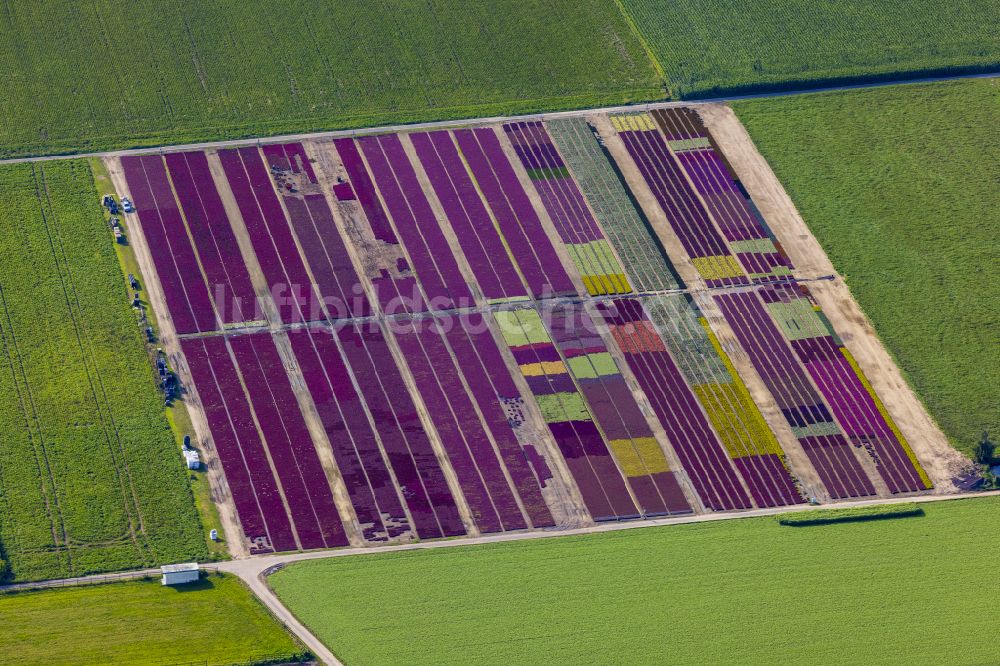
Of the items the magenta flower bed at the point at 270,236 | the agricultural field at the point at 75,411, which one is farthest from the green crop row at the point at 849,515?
the agricultural field at the point at 75,411

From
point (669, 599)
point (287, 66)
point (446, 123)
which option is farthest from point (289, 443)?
point (287, 66)

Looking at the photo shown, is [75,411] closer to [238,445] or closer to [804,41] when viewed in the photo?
[238,445]

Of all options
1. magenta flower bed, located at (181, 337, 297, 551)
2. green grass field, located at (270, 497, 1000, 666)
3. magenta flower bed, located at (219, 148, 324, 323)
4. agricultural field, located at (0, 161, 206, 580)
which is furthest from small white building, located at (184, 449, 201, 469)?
magenta flower bed, located at (219, 148, 324, 323)

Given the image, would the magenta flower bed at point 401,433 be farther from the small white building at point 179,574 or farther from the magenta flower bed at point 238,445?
the small white building at point 179,574

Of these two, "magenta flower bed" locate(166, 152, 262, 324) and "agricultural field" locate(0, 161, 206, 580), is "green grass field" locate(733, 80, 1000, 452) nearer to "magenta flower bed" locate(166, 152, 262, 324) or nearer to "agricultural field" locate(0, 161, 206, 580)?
"magenta flower bed" locate(166, 152, 262, 324)

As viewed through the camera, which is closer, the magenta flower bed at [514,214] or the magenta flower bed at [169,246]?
the magenta flower bed at [169,246]
